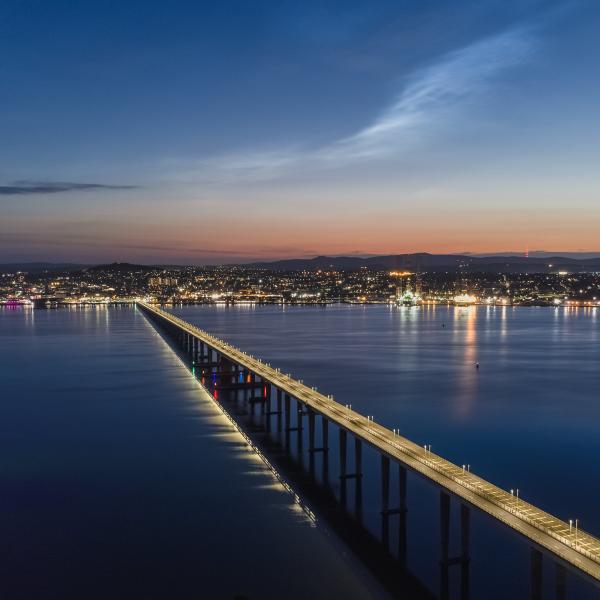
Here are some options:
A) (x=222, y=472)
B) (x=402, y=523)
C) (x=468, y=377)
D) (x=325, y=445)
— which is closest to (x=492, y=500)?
(x=402, y=523)

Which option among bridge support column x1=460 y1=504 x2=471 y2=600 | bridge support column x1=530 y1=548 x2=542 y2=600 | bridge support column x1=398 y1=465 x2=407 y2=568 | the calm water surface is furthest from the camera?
the calm water surface

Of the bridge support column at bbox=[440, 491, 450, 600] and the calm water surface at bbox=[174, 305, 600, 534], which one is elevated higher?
the bridge support column at bbox=[440, 491, 450, 600]

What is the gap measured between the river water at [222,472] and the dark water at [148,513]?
0.24 ft

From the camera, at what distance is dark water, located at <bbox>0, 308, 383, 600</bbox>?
1956 centimetres

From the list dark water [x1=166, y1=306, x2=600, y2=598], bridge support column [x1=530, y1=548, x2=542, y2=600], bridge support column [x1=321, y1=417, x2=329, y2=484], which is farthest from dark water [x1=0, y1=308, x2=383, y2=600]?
bridge support column [x1=530, y1=548, x2=542, y2=600]

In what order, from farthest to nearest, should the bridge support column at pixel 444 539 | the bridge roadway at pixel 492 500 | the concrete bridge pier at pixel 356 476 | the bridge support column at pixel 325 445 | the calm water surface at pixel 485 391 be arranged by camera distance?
the calm water surface at pixel 485 391
the bridge support column at pixel 325 445
the concrete bridge pier at pixel 356 476
the bridge support column at pixel 444 539
the bridge roadway at pixel 492 500

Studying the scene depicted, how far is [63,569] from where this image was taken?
20438 mm

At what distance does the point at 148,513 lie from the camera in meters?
24.8

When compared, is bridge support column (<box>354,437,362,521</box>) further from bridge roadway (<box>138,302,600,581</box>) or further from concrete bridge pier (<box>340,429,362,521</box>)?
bridge roadway (<box>138,302,600,581</box>)

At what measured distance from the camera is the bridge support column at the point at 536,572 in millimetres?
15617

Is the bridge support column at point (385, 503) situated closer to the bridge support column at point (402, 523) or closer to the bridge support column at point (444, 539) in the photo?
the bridge support column at point (402, 523)

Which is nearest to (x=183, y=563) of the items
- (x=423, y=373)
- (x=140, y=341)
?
(x=423, y=373)

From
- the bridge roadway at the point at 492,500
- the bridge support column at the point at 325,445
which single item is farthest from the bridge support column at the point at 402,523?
the bridge support column at the point at 325,445

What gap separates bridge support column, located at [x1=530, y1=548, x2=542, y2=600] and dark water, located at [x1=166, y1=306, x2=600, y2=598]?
2975 mm
